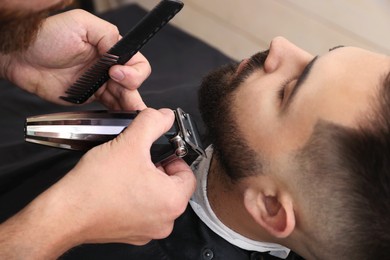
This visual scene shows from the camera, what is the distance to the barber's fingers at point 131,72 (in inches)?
50.8

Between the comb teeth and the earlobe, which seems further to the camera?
the comb teeth

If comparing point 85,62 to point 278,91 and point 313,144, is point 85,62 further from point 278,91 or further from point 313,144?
point 313,144

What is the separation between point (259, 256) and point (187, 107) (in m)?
0.63

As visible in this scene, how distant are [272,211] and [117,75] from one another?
519 mm

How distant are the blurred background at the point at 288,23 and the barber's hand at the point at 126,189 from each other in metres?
1.23

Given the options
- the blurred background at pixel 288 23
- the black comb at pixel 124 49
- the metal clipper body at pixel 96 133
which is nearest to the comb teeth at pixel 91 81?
the black comb at pixel 124 49

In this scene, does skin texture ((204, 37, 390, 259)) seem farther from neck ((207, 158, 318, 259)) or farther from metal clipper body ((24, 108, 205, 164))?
metal clipper body ((24, 108, 205, 164))

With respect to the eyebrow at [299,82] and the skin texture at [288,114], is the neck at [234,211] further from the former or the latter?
the eyebrow at [299,82]

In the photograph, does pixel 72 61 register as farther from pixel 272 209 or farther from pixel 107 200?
pixel 272 209

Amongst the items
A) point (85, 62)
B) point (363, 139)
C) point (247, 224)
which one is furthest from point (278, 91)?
point (85, 62)

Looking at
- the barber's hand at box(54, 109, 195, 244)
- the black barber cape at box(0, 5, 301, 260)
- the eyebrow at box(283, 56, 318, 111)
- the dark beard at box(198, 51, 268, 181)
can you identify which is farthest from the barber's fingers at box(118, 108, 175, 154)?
the black barber cape at box(0, 5, 301, 260)

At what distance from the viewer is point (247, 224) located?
4.38 ft

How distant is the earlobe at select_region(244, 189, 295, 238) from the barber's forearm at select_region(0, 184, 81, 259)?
1.42ft

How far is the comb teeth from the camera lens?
1.28 meters
